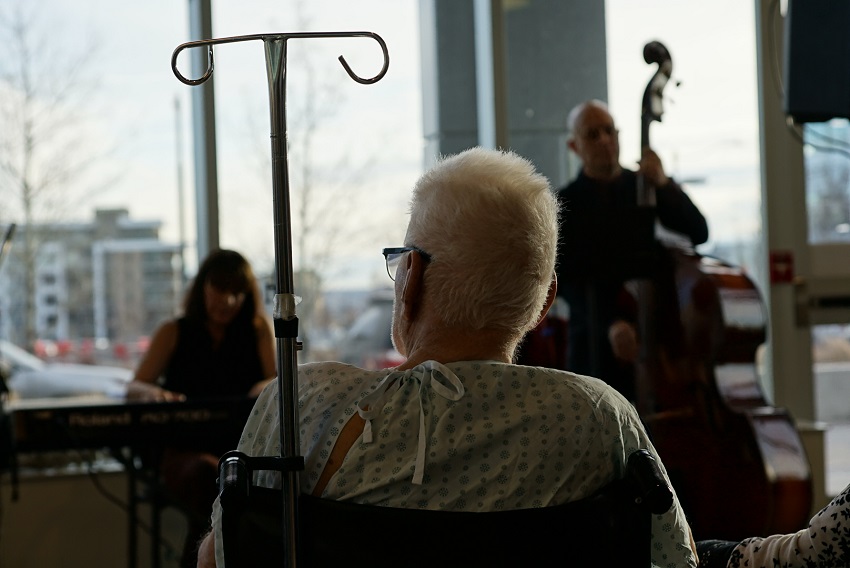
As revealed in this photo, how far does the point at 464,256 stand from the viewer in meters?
1.27

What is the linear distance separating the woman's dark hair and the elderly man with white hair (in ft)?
7.33

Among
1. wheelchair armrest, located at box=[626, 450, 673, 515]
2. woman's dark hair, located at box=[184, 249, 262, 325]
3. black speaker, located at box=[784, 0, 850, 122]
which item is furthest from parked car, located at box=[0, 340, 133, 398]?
wheelchair armrest, located at box=[626, 450, 673, 515]

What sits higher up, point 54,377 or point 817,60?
point 817,60

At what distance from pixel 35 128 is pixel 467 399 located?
311 cm

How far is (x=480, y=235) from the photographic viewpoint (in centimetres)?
126

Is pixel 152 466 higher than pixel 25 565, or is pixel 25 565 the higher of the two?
pixel 152 466

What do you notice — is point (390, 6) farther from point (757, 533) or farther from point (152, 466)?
point (757, 533)

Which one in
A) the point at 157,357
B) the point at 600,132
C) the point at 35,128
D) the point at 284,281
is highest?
the point at 35,128

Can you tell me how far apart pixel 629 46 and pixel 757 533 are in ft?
Result: 7.61

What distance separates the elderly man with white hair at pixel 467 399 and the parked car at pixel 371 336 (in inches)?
111

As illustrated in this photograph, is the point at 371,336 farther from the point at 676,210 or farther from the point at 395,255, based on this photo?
the point at 395,255

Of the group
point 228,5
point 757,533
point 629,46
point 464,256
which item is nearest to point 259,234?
point 228,5

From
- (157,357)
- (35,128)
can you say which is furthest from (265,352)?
(35,128)

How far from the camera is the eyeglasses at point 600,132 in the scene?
133 inches
